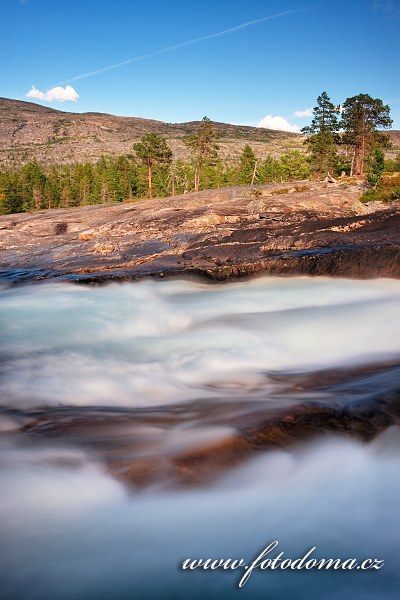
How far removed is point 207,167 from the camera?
285 feet

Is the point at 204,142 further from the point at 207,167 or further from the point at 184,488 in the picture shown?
the point at 184,488

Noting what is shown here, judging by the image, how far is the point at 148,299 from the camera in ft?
48.6

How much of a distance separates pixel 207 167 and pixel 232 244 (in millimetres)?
71923

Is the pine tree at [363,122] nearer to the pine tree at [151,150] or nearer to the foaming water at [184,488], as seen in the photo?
the pine tree at [151,150]

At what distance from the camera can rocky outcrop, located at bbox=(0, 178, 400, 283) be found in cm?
1546

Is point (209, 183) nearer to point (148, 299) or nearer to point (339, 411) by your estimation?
A: point (148, 299)

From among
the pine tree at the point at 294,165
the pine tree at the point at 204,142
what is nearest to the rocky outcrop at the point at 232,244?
the pine tree at the point at 204,142

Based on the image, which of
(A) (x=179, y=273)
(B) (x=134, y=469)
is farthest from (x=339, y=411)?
(A) (x=179, y=273)

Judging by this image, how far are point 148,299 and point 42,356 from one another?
17.9 feet

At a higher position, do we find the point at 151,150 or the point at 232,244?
the point at 151,150

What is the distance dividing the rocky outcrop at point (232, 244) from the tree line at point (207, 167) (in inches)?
460

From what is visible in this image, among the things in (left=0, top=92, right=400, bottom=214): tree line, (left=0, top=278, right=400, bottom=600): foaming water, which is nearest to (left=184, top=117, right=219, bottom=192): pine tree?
(left=0, top=92, right=400, bottom=214): tree line

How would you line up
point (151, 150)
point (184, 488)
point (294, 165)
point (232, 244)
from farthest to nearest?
point (294, 165), point (151, 150), point (232, 244), point (184, 488)

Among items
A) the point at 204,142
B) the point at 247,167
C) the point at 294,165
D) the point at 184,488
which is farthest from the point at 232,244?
the point at 247,167
